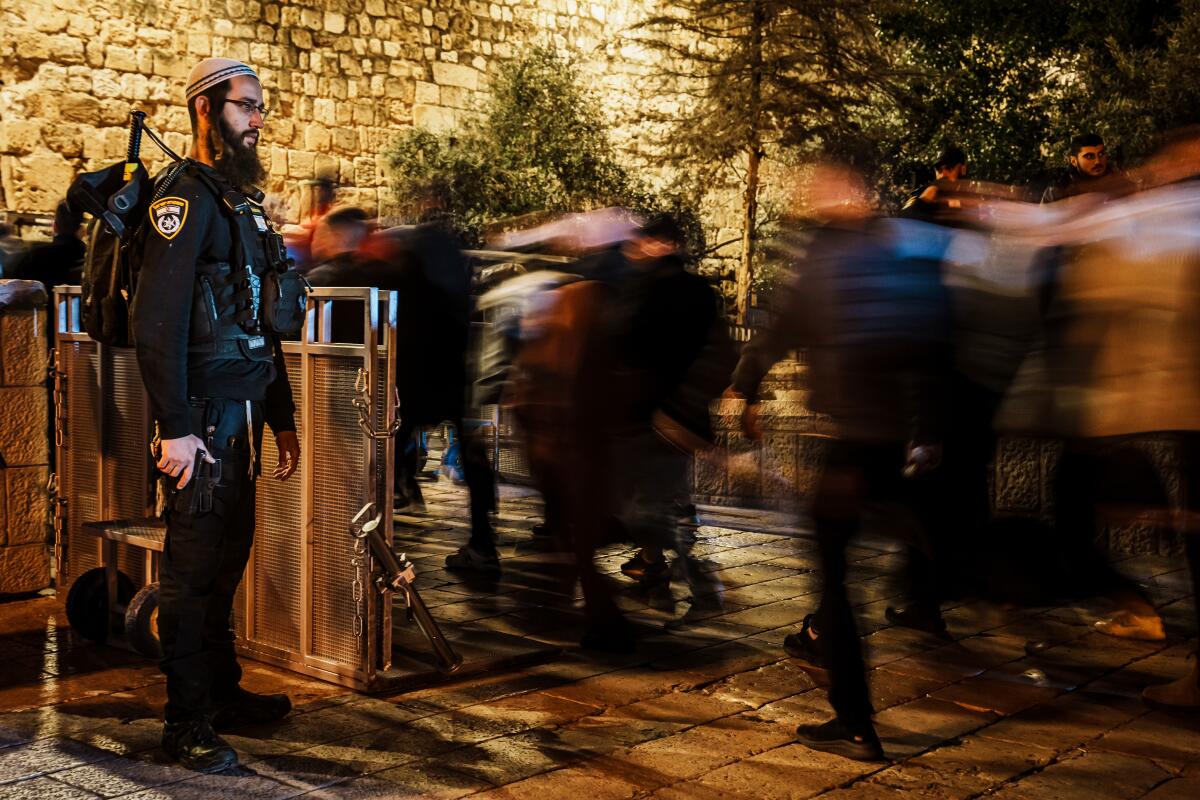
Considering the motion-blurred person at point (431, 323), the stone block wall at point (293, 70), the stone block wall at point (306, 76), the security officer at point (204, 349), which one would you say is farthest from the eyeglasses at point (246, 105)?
the stone block wall at point (293, 70)

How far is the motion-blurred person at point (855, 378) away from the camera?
419 cm

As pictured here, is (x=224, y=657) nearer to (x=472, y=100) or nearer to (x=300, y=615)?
(x=300, y=615)

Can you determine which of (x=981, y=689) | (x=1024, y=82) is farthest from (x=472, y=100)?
(x=981, y=689)

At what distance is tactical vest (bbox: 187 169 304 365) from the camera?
3.97 m

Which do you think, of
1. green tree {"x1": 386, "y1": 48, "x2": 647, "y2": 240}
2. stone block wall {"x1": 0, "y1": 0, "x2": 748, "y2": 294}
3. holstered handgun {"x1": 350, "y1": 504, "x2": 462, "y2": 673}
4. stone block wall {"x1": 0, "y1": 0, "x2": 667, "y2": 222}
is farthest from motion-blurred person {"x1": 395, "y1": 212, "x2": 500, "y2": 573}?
green tree {"x1": 386, "y1": 48, "x2": 647, "y2": 240}

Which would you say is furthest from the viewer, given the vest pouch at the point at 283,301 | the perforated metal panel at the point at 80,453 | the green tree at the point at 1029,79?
the green tree at the point at 1029,79

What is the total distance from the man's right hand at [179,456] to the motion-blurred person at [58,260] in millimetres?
4161

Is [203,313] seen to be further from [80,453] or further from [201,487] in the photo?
[80,453]

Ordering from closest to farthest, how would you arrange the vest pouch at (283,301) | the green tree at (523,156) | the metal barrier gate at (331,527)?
the vest pouch at (283,301) → the metal barrier gate at (331,527) → the green tree at (523,156)

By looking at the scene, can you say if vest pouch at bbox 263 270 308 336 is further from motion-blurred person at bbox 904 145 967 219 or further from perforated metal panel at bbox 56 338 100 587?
motion-blurred person at bbox 904 145 967 219

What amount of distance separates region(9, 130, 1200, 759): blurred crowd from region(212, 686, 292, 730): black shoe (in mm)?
1477

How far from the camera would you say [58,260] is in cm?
768

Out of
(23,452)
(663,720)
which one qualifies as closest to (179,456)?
(663,720)

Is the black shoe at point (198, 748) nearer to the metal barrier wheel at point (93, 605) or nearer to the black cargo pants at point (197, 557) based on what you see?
the black cargo pants at point (197, 557)
